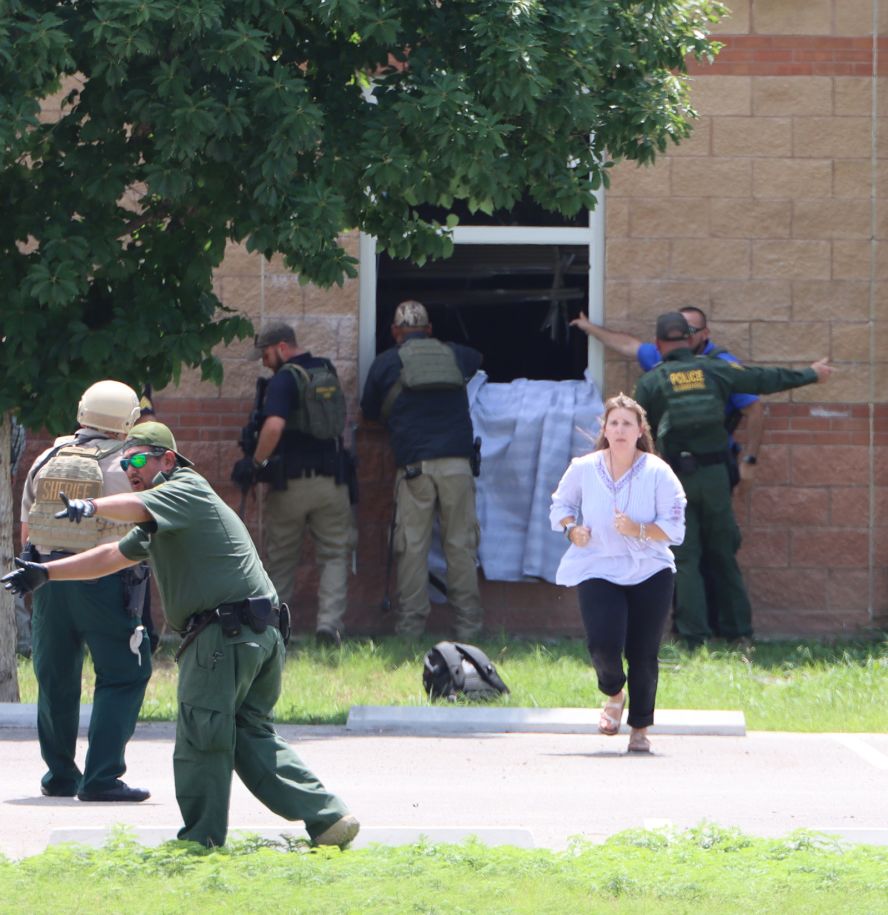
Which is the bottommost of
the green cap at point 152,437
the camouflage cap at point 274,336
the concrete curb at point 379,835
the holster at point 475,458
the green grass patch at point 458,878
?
the concrete curb at point 379,835

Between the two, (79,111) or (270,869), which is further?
(79,111)

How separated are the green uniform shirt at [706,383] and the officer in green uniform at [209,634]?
650 centimetres

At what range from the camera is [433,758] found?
9172 mm

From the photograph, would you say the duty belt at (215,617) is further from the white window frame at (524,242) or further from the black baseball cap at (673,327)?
the white window frame at (524,242)

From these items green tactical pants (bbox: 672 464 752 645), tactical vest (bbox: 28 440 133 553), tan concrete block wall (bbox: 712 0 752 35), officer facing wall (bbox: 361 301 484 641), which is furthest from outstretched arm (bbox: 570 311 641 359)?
A: tactical vest (bbox: 28 440 133 553)

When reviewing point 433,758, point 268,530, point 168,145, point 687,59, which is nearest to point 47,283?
point 168,145

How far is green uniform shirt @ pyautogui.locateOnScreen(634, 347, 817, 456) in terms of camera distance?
1258 centimetres

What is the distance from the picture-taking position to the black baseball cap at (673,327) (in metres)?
12.6

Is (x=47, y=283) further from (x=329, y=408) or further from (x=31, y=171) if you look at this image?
(x=329, y=408)

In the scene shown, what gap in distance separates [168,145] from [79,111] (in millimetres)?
898

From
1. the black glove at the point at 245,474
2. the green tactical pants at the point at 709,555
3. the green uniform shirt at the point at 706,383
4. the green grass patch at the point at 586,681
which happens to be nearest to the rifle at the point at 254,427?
the black glove at the point at 245,474

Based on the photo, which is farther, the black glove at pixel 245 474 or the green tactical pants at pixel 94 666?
the black glove at pixel 245 474

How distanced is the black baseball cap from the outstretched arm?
0.59 meters

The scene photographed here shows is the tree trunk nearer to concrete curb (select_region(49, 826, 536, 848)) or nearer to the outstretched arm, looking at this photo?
concrete curb (select_region(49, 826, 536, 848))
